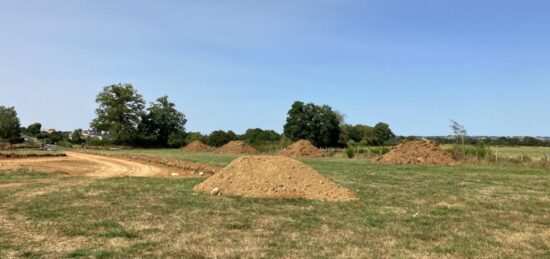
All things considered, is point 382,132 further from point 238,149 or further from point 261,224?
point 261,224

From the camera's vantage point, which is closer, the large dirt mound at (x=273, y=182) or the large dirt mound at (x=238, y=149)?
the large dirt mound at (x=273, y=182)

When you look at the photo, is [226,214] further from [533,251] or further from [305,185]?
[533,251]

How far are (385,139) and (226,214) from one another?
357 ft

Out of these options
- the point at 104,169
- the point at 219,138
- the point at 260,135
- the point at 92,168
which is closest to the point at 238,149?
the point at 219,138

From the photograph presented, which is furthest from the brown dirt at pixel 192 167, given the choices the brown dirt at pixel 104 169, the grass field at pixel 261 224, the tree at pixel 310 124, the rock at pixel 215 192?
the tree at pixel 310 124

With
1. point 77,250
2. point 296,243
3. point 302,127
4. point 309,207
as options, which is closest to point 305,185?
point 309,207

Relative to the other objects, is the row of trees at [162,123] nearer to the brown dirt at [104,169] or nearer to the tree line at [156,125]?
the tree line at [156,125]

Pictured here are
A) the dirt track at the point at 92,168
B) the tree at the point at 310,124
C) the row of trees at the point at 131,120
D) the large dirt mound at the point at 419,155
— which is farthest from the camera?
the tree at the point at 310,124

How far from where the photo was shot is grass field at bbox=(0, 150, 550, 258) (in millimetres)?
A: 7332

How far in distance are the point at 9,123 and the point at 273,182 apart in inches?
3186

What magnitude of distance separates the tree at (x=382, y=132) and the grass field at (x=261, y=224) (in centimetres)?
9965

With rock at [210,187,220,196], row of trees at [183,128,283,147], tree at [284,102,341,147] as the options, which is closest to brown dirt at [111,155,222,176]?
rock at [210,187,220,196]

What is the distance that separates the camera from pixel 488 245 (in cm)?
788

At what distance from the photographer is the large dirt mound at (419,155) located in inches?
1290
